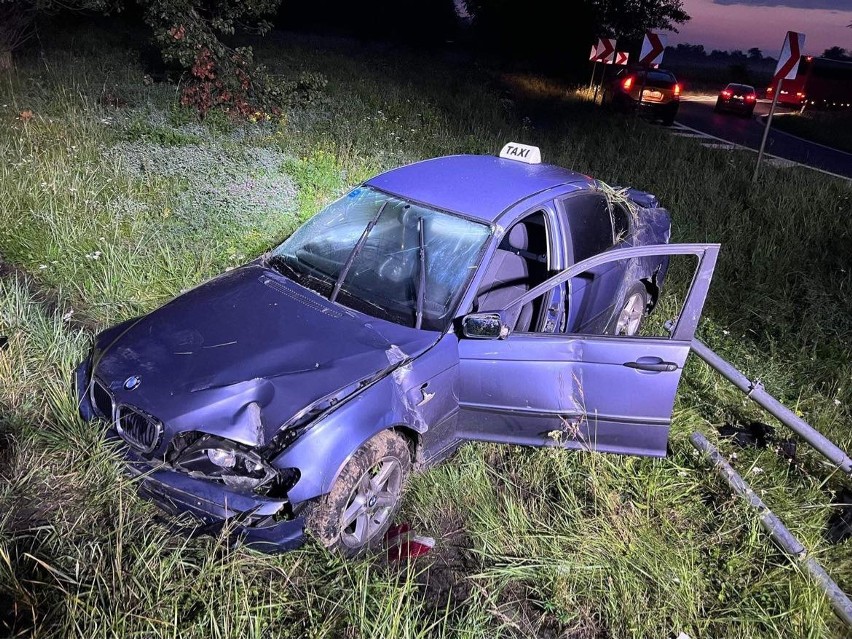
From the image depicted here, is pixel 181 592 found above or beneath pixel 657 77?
beneath

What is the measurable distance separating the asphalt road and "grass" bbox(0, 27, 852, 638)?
6.42 m

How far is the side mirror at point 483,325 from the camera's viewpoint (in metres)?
3.10

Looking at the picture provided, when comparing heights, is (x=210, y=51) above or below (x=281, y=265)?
above

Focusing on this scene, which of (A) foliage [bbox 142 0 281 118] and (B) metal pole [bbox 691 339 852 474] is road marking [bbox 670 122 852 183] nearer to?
(A) foliage [bbox 142 0 281 118]

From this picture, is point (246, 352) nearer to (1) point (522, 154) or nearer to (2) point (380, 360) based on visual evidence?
(2) point (380, 360)

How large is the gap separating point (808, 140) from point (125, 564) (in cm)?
2073

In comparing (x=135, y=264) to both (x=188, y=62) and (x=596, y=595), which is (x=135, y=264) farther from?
(x=188, y=62)

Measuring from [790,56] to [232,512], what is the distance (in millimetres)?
9431

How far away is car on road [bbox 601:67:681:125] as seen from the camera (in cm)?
1623

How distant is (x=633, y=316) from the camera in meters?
4.90

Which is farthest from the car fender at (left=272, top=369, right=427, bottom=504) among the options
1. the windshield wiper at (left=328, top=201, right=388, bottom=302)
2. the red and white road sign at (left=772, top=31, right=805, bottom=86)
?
the red and white road sign at (left=772, top=31, right=805, bottom=86)

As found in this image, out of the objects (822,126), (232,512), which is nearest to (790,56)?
(232,512)

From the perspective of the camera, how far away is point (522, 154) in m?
4.45

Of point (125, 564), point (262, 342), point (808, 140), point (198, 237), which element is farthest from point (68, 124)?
point (808, 140)
